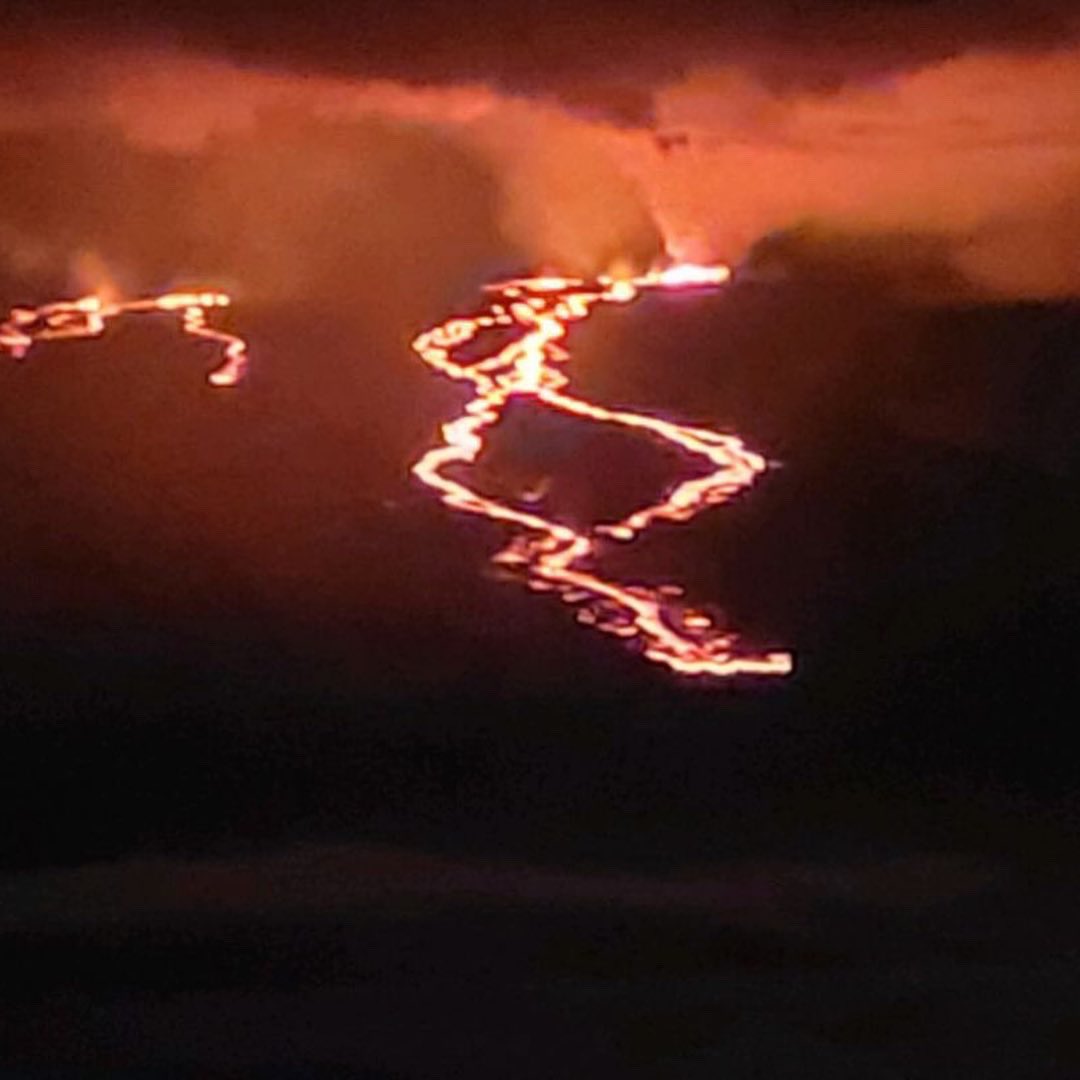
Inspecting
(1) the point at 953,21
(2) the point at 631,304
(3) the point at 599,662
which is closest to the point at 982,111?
(1) the point at 953,21

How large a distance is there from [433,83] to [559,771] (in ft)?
1.31

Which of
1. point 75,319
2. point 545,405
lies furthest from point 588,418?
point 75,319

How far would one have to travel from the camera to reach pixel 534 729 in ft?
6.44

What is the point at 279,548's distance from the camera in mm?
2029

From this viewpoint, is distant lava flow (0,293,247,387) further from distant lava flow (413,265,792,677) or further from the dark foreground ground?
distant lava flow (413,265,792,677)

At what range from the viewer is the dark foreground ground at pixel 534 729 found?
1.88 metres

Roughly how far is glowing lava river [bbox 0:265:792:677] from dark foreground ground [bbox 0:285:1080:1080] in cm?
1

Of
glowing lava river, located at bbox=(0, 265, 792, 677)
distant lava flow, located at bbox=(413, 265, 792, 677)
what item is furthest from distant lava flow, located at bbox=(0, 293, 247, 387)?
distant lava flow, located at bbox=(413, 265, 792, 677)

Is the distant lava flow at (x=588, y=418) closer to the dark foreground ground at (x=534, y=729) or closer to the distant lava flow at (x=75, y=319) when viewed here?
the dark foreground ground at (x=534, y=729)

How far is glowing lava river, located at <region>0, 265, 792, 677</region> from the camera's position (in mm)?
1979

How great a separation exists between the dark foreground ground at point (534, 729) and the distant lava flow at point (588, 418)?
1cm

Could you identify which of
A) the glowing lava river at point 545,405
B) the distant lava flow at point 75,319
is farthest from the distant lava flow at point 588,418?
the distant lava flow at point 75,319

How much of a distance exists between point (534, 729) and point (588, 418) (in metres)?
0.19

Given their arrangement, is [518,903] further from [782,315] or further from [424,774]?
[782,315]
